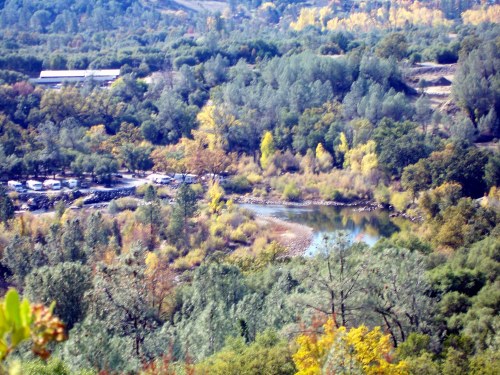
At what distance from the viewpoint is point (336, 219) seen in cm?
2653

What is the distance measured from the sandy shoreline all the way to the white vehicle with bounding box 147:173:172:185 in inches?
204

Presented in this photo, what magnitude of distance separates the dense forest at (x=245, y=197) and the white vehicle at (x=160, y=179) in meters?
0.87

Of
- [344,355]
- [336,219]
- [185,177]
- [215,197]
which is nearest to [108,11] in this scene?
[185,177]

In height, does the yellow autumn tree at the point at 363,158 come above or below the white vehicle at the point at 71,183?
above

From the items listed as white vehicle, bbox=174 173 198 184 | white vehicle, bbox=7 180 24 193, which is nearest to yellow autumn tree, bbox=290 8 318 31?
white vehicle, bbox=174 173 198 184

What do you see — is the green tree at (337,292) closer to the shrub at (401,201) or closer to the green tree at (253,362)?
the green tree at (253,362)

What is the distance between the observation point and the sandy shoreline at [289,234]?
2286 cm

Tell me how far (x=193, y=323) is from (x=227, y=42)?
3629 cm

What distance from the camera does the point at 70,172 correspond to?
29.8 m

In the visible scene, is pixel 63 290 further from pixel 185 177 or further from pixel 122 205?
pixel 185 177

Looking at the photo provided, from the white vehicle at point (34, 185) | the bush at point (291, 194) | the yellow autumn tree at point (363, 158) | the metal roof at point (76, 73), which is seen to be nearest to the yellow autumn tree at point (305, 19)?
the metal roof at point (76, 73)

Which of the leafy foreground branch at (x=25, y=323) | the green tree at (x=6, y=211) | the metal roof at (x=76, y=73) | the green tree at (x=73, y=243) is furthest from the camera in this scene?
the metal roof at (x=76, y=73)

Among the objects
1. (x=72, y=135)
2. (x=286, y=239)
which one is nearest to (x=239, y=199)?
(x=286, y=239)

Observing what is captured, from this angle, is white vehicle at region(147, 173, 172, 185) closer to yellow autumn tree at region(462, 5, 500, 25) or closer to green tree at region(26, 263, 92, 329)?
green tree at region(26, 263, 92, 329)
